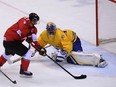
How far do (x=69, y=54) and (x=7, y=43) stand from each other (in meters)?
0.58

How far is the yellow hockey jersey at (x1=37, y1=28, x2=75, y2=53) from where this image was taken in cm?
340

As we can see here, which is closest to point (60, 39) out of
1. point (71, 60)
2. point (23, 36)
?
point (71, 60)

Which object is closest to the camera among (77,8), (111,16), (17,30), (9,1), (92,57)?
(17,30)

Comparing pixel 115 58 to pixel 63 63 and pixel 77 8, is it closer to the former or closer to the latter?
pixel 63 63

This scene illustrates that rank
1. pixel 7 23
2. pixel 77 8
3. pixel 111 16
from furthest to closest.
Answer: pixel 77 8 < pixel 7 23 < pixel 111 16

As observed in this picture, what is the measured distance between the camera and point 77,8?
5.51 meters

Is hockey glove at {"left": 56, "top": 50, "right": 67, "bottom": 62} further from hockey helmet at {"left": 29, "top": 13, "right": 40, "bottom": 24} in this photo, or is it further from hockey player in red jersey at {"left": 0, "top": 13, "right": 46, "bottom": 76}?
hockey helmet at {"left": 29, "top": 13, "right": 40, "bottom": 24}

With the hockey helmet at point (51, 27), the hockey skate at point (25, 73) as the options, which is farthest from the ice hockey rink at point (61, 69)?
the hockey helmet at point (51, 27)

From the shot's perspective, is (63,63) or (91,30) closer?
(63,63)

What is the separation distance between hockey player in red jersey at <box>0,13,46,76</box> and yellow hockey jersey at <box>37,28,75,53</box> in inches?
10.0

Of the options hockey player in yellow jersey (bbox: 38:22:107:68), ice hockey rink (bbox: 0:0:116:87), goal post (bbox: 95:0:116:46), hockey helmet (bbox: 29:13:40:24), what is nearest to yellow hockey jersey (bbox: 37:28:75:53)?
hockey player in yellow jersey (bbox: 38:22:107:68)

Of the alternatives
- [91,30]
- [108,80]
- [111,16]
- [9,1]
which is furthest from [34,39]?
[9,1]

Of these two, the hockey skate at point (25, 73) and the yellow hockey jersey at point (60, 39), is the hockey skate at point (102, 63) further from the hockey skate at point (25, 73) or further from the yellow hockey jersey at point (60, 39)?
the hockey skate at point (25, 73)

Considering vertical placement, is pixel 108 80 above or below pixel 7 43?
below
